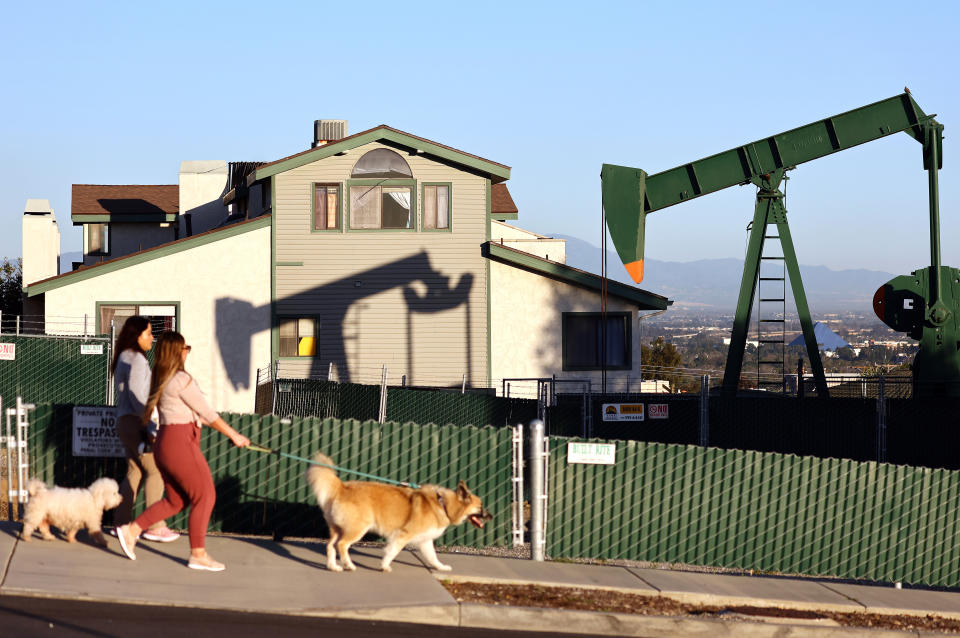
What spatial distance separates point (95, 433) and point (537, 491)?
156 inches

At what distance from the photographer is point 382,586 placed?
8.63 meters

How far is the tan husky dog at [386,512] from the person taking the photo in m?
8.78

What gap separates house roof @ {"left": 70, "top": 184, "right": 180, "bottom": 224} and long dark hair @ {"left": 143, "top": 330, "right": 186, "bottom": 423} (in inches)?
1347

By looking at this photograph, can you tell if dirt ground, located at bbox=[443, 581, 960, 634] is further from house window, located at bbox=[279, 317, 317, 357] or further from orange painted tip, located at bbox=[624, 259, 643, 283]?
house window, located at bbox=[279, 317, 317, 357]

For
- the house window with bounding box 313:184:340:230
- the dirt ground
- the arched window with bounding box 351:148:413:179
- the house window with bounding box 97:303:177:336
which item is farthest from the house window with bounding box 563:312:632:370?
the dirt ground

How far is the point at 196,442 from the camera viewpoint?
873 cm

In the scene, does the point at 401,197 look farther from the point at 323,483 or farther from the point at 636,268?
the point at 323,483

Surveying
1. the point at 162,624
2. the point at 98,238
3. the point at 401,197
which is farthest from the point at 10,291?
the point at 162,624

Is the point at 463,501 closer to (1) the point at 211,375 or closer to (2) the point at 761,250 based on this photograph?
(2) the point at 761,250

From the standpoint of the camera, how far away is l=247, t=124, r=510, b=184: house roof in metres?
27.9

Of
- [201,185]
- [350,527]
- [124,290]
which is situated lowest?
[350,527]

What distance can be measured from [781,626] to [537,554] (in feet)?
8.03

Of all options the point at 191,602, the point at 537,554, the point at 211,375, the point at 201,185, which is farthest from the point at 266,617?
the point at 201,185

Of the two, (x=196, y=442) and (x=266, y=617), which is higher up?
(x=196, y=442)
